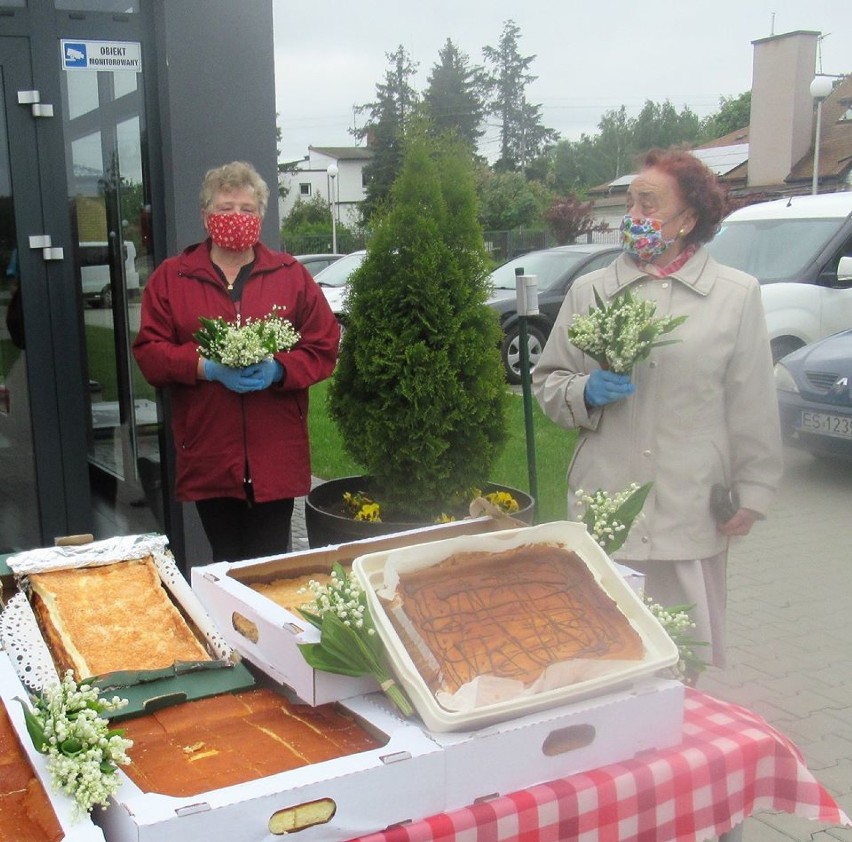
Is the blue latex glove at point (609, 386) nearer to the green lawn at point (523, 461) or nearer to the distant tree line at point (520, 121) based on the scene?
the green lawn at point (523, 461)

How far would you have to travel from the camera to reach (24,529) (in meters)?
4.91

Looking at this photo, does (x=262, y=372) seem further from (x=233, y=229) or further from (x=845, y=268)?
(x=845, y=268)

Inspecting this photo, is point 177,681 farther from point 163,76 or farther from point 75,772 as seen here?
point 163,76

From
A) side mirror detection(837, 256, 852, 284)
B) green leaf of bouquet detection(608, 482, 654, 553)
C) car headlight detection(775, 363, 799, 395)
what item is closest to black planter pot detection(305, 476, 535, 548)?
green leaf of bouquet detection(608, 482, 654, 553)

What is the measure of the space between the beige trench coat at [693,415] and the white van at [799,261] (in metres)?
7.05

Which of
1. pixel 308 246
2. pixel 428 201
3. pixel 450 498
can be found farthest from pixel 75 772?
pixel 308 246

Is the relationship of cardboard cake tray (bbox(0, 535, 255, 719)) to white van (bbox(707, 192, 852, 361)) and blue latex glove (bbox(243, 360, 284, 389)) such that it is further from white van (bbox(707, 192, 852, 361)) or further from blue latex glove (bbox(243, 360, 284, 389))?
white van (bbox(707, 192, 852, 361))

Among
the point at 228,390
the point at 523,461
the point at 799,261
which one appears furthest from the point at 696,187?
the point at 799,261

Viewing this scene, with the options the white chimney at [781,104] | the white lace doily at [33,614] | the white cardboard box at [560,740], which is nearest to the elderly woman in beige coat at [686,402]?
the white cardboard box at [560,740]

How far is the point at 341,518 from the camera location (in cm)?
411

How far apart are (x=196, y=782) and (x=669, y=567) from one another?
1.88m

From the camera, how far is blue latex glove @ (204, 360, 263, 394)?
132 inches

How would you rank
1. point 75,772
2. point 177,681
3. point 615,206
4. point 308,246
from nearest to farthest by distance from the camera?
point 75,772 < point 177,681 < point 308,246 < point 615,206

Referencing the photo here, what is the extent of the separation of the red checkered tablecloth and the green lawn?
4407 mm
